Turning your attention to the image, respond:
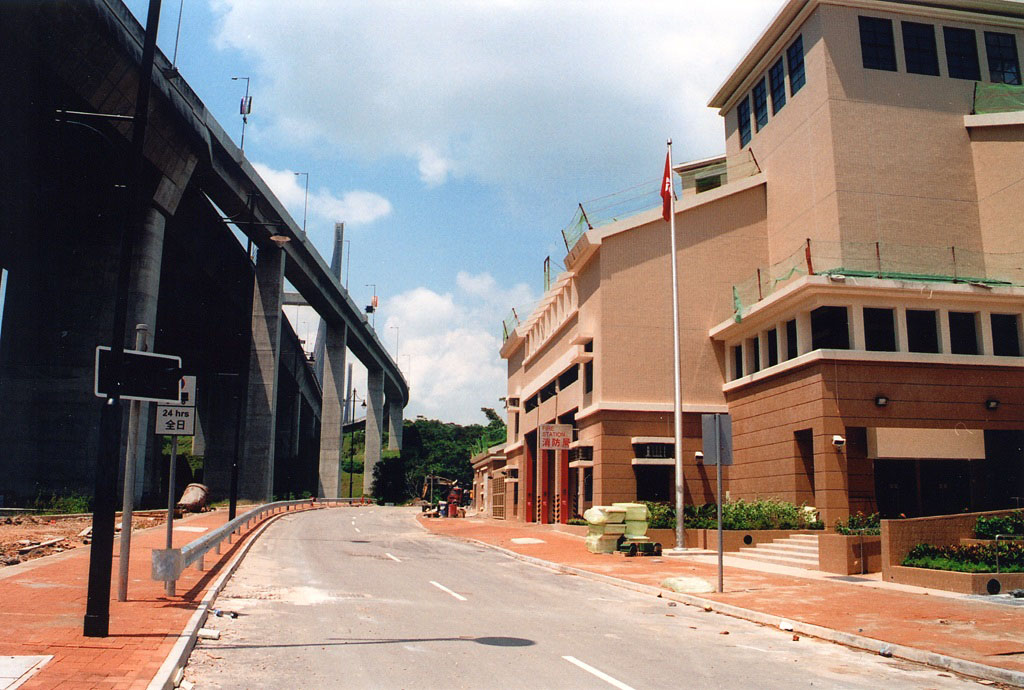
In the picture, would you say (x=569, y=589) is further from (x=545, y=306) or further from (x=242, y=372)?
(x=242, y=372)

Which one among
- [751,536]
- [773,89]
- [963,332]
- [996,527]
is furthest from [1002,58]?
[996,527]

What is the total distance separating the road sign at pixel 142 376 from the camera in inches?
375

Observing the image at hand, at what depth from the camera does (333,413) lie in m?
85.1

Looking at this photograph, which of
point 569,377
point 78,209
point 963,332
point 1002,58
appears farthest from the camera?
point 569,377

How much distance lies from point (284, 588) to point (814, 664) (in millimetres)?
9548

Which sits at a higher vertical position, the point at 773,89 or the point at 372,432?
the point at 773,89

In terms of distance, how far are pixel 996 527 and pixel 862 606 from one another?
7.16 meters

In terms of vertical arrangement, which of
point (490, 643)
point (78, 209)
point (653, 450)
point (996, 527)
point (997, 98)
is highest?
point (997, 98)

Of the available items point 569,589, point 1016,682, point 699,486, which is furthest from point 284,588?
point 699,486

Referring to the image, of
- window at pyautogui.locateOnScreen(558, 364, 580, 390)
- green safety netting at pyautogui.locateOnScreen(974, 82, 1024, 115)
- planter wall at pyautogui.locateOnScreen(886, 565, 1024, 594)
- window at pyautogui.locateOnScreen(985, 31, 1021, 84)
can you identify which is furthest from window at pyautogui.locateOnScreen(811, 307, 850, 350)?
window at pyautogui.locateOnScreen(985, 31, 1021, 84)

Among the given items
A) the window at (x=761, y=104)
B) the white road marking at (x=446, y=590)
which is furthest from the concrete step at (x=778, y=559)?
the window at (x=761, y=104)

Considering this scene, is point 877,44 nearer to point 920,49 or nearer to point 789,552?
point 920,49

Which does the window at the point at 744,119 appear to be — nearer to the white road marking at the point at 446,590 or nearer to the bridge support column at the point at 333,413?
the white road marking at the point at 446,590

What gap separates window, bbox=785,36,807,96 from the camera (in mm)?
33459
